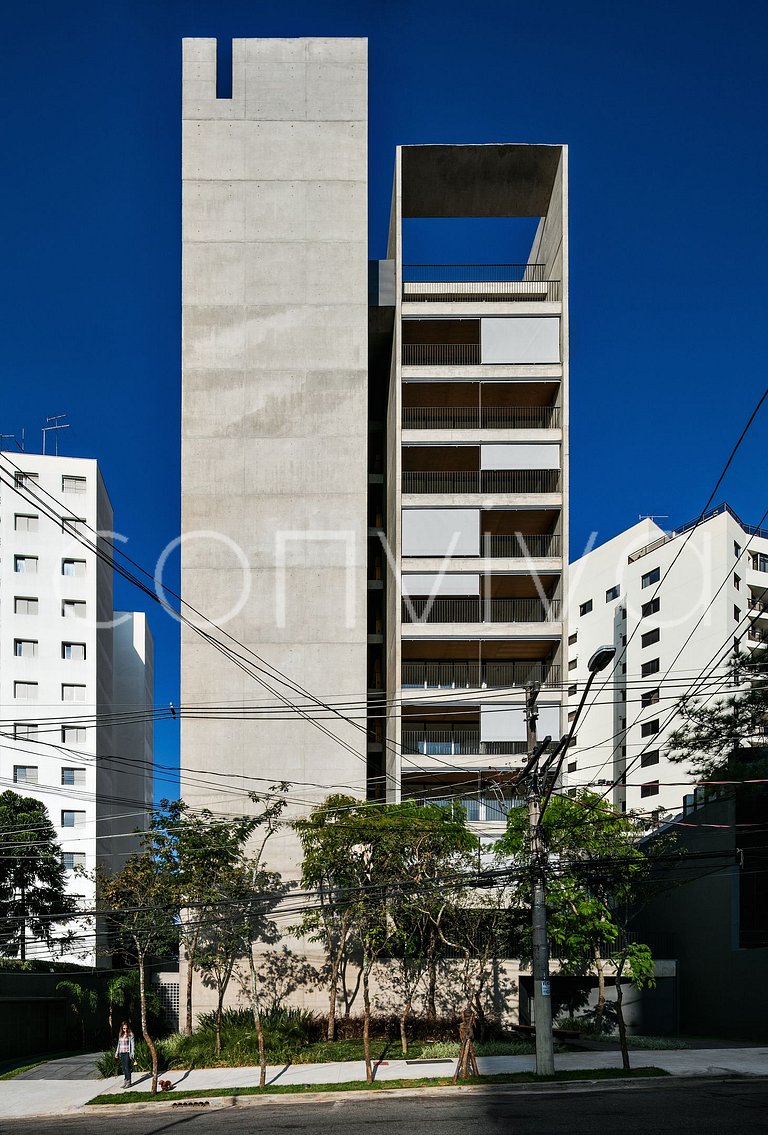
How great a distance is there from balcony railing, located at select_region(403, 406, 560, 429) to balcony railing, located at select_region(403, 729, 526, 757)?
12991 mm

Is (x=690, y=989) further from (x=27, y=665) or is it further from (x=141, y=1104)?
(x=27, y=665)

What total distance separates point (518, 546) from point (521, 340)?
8437mm

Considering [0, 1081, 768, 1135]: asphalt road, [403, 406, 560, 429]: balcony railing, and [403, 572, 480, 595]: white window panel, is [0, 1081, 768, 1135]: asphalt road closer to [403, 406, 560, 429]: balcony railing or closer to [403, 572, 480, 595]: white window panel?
[403, 572, 480, 595]: white window panel

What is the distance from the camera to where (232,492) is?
42.7 metres

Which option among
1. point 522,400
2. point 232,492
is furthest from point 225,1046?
point 522,400

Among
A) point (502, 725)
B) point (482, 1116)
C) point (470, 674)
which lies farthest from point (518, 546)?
point (482, 1116)

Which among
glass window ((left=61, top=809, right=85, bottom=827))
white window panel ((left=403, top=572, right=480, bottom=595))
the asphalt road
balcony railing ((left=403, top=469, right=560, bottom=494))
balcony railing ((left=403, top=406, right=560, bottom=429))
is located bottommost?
the asphalt road

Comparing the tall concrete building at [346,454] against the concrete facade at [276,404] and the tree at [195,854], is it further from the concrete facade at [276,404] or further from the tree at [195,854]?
the tree at [195,854]

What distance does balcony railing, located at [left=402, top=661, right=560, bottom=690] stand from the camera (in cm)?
4353

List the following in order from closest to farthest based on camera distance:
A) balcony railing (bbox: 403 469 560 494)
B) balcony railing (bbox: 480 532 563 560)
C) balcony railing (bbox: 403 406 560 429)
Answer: balcony railing (bbox: 480 532 563 560), balcony railing (bbox: 403 469 560 494), balcony railing (bbox: 403 406 560 429)

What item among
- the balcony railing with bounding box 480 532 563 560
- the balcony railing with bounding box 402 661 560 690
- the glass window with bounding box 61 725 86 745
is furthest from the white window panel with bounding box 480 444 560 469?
the glass window with bounding box 61 725 86 745

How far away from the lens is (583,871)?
3303 cm

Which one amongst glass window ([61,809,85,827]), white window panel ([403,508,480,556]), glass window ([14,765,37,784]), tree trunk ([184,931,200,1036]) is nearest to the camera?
tree trunk ([184,931,200,1036])

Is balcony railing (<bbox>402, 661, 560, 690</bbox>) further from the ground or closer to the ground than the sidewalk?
further from the ground
